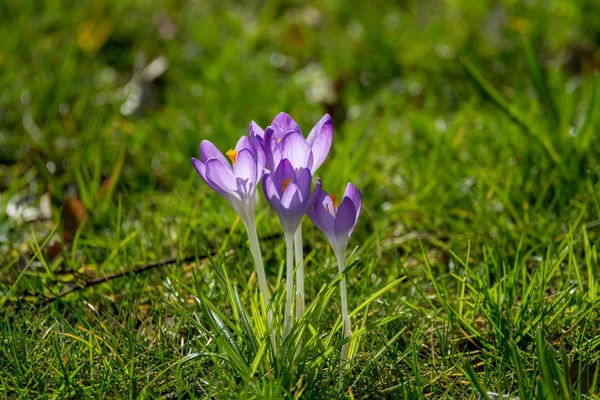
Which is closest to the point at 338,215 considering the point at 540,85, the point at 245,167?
the point at 245,167

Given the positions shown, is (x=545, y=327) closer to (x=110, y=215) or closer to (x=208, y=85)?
(x=110, y=215)

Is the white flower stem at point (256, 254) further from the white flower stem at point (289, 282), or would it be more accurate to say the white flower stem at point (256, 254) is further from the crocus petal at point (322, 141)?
the crocus petal at point (322, 141)

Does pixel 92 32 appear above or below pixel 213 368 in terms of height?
above

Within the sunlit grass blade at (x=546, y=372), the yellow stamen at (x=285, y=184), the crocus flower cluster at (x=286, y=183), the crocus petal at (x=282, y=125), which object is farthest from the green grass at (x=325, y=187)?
the crocus petal at (x=282, y=125)

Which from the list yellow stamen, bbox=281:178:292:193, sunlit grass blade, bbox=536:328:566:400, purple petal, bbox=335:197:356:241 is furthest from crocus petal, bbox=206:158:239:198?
sunlit grass blade, bbox=536:328:566:400

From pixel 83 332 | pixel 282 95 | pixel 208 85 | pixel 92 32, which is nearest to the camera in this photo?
pixel 83 332

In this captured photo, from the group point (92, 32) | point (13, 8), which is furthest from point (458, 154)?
point (13, 8)

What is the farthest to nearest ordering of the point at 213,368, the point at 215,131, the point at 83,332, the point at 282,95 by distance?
1. the point at 282,95
2. the point at 215,131
3. the point at 83,332
4. the point at 213,368
